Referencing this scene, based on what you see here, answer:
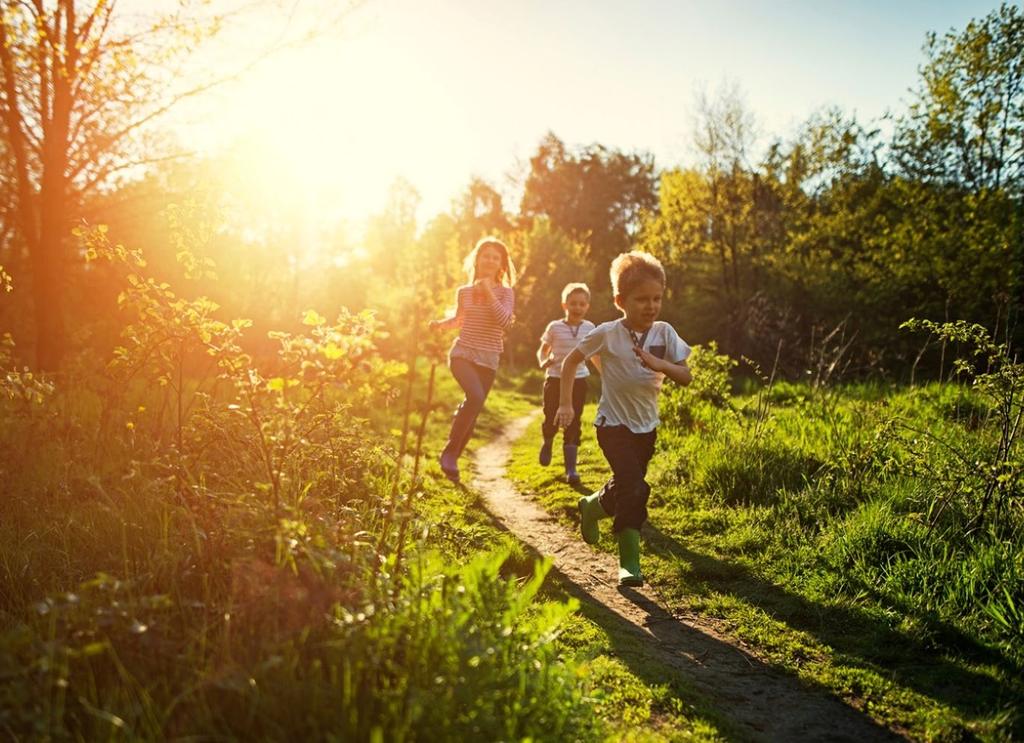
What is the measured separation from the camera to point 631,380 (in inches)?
180

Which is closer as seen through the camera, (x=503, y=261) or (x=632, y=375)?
(x=632, y=375)

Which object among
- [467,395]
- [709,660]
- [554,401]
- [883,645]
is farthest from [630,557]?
[554,401]

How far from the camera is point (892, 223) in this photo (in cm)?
2291

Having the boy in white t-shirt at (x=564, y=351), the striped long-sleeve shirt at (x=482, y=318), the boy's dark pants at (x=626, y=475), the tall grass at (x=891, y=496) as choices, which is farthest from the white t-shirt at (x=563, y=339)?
the boy's dark pants at (x=626, y=475)

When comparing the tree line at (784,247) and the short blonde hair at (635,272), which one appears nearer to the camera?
the short blonde hair at (635,272)

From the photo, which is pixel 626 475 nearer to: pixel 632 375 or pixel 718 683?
pixel 632 375

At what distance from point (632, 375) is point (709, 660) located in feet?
6.31

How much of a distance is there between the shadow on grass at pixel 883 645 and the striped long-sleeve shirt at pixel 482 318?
3333 mm

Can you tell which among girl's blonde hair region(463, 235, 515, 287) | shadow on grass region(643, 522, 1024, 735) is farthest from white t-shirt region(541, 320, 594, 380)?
shadow on grass region(643, 522, 1024, 735)

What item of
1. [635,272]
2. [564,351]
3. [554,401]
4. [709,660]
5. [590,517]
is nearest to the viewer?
[709,660]

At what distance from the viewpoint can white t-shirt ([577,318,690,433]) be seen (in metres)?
4.56

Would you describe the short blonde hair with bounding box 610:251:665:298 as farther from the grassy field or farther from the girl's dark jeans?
the girl's dark jeans

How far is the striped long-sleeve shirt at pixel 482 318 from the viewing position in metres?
6.93

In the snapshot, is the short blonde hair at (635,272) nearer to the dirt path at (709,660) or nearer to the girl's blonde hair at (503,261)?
the dirt path at (709,660)
